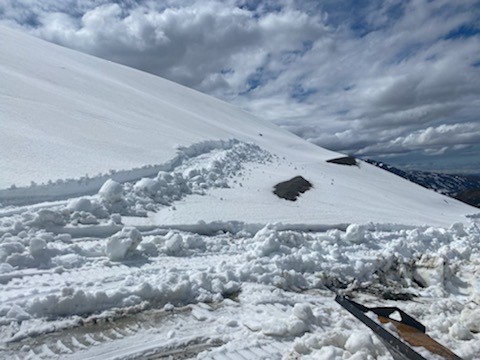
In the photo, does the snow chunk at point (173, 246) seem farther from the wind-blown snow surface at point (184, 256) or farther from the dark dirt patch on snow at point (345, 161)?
the dark dirt patch on snow at point (345, 161)

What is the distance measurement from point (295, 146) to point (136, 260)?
21091 mm

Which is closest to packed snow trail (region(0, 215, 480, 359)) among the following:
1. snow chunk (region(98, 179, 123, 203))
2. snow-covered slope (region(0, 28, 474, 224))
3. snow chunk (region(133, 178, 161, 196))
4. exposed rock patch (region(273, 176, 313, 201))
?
snow chunk (region(98, 179, 123, 203))

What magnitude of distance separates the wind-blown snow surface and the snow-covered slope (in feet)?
0.24

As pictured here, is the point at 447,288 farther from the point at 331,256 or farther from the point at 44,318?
the point at 44,318

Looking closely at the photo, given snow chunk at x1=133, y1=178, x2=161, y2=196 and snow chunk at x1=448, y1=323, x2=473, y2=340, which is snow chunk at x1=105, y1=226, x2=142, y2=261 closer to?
snow chunk at x1=133, y1=178, x2=161, y2=196

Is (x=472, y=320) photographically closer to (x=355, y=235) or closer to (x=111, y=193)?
(x=355, y=235)

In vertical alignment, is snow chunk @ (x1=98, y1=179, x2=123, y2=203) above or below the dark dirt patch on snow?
below

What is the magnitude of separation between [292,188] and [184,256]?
7.10 metres

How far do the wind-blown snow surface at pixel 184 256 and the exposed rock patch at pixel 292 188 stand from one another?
32 cm

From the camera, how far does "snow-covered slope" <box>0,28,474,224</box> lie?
350 inches

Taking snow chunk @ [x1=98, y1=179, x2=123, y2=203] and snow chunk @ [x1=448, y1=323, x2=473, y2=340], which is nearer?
snow chunk @ [x1=448, y1=323, x2=473, y2=340]

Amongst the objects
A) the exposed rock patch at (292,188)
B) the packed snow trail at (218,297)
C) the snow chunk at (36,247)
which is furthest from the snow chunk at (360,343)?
the exposed rock patch at (292,188)

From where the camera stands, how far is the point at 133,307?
4438 millimetres

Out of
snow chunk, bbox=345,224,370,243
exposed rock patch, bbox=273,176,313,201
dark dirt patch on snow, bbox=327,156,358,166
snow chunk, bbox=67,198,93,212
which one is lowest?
snow chunk, bbox=345,224,370,243
